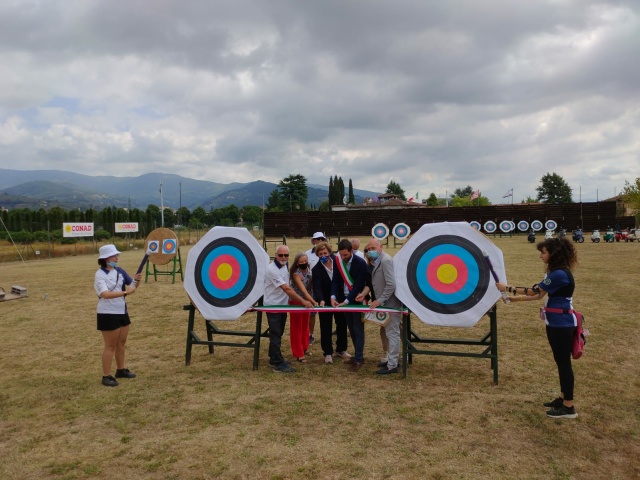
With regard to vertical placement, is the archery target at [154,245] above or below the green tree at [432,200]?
below

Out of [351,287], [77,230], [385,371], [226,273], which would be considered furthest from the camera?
[77,230]

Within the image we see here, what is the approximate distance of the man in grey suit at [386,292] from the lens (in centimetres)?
564

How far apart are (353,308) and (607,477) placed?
2988 millimetres

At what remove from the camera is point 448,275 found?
550 centimetres

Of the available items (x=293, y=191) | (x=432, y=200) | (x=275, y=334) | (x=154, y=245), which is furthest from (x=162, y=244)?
(x=432, y=200)

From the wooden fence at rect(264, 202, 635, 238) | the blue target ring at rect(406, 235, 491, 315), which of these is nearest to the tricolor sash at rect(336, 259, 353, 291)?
the blue target ring at rect(406, 235, 491, 315)

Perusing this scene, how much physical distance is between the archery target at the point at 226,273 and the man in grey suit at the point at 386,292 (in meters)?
1.45

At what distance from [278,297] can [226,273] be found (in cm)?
80

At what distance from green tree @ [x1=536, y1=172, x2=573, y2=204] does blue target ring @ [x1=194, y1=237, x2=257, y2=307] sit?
9495 centimetres

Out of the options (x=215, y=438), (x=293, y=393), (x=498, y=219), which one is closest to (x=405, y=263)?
(x=293, y=393)

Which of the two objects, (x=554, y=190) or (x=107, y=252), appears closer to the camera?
(x=107, y=252)

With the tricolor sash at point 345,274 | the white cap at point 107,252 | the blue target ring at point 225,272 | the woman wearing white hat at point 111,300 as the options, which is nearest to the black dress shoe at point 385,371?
the tricolor sash at point 345,274

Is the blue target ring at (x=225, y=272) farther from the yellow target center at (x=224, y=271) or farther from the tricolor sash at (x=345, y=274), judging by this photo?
the tricolor sash at (x=345, y=274)

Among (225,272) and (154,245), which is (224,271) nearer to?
(225,272)
